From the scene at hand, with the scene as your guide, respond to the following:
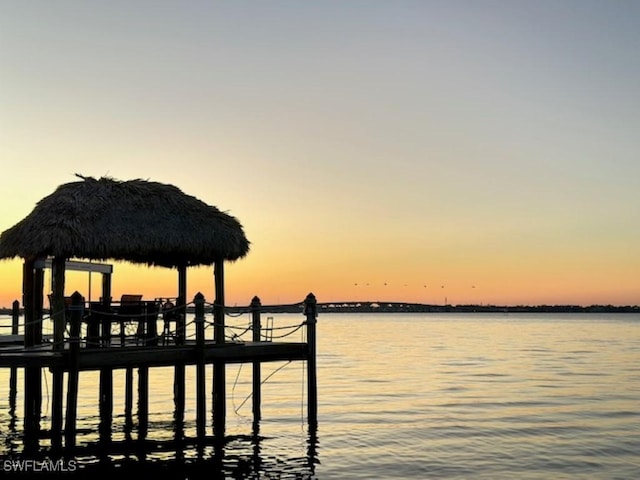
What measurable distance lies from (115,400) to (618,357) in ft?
121

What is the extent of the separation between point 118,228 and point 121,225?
0.13 metres

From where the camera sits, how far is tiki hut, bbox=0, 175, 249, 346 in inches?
685

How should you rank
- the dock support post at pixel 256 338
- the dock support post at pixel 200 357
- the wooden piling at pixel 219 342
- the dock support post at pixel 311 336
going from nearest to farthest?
the dock support post at pixel 200 357
the wooden piling at pixel 219 342
the dock support post at pixel 311 336
the dock support post at pixel 256 338

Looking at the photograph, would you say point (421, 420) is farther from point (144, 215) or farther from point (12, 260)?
point (12, 260)

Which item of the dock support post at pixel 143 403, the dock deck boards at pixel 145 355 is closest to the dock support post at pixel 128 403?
the dock support post at pixel 143 403

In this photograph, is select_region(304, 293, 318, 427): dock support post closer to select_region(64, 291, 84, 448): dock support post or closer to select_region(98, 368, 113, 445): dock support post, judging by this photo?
select_region(98, 368, 113, 445): dock support post

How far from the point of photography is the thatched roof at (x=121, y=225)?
57.2ft

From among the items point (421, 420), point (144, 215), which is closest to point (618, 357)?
point (421, 420)

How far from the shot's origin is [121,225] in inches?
725

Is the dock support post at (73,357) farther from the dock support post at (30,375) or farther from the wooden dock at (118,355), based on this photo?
the dock support post at (30,375)

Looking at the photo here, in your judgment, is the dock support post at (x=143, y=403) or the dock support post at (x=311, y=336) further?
the dock support post at (x=143, y=403)

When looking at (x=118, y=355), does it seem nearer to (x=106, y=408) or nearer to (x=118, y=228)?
(x=118, y=228)

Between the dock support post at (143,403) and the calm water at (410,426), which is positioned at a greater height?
the dock support post at (143,403)

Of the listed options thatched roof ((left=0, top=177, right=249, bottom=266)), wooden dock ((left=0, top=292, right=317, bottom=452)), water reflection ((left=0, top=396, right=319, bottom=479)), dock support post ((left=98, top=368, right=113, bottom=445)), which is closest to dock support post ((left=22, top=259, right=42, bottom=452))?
wooden dock ((left=0, top=292, right=317, bottom=452))
